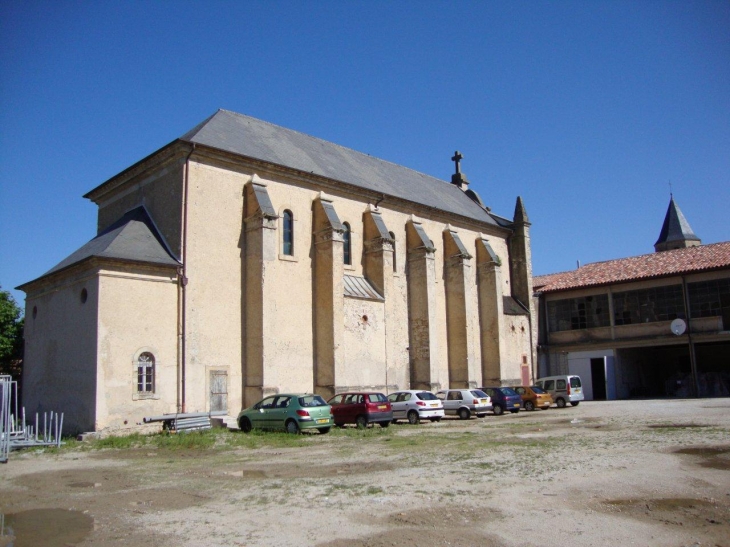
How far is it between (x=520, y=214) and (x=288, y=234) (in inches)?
750

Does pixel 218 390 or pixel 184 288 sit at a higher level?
pixel 184 288

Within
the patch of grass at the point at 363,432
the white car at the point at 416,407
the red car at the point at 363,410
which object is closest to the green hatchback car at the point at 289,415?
the patch of grass at the point at 363,432

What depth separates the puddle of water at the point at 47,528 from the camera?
7973 millimetres

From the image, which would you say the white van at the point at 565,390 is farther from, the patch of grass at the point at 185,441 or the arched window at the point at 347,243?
the patch of grass at the point at 185,441

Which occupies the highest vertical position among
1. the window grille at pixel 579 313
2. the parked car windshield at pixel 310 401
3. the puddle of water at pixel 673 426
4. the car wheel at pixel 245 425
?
the window grille at pixel 579 313

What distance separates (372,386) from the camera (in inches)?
1114

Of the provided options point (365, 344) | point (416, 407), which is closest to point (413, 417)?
point (416, 407)

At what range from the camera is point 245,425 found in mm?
20797

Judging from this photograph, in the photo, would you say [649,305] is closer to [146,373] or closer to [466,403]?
[466,403]

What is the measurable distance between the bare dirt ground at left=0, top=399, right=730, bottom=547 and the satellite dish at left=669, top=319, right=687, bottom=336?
17.3 meters

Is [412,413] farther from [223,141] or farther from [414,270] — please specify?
[223,141]

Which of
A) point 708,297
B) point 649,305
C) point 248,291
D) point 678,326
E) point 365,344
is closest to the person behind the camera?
point 248,291

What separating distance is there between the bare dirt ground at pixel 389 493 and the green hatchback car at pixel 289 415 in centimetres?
199

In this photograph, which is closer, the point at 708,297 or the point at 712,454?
the point at 712,454
